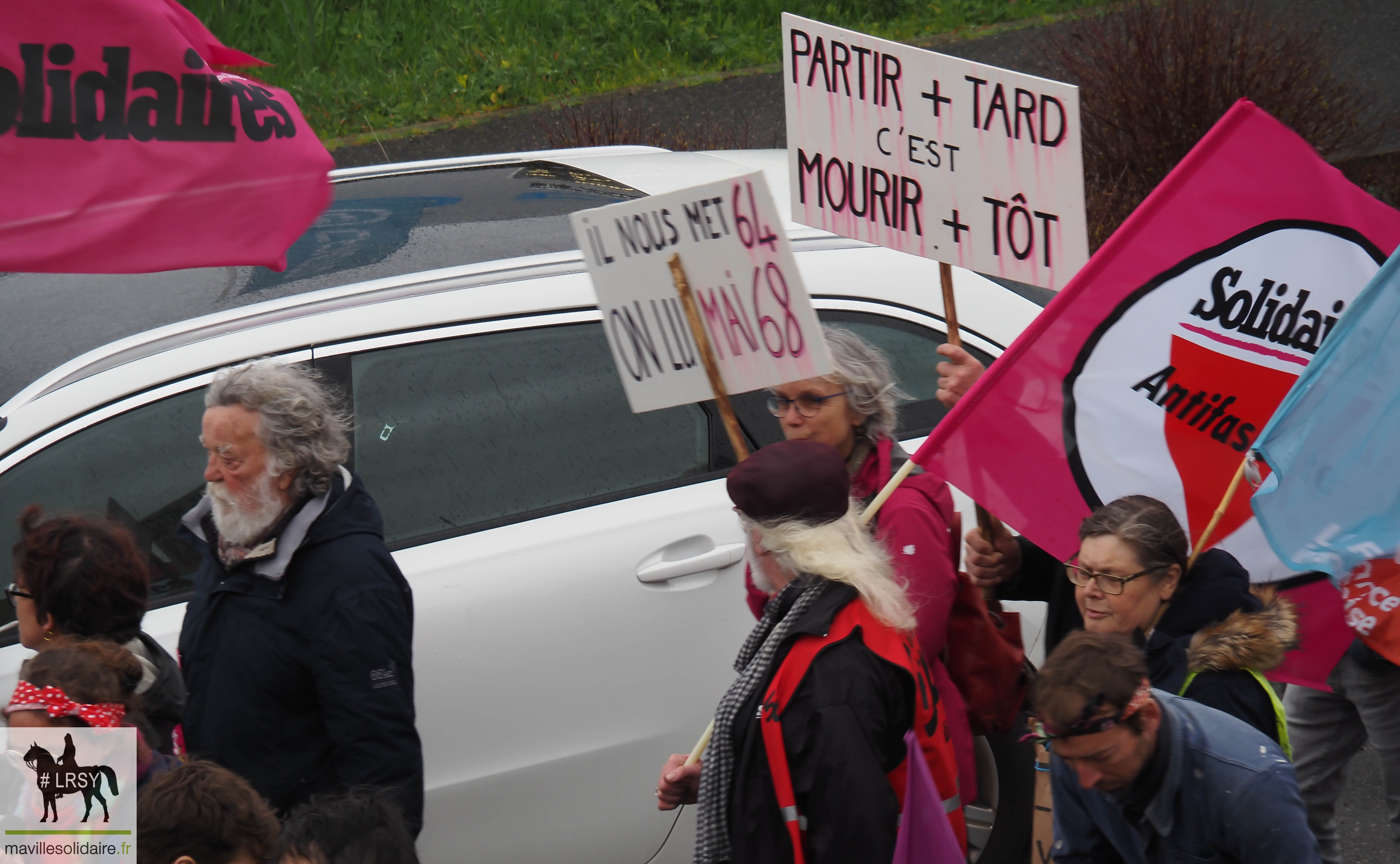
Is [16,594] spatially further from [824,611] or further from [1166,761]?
[1166,761]

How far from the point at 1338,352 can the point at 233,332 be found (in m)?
2.39

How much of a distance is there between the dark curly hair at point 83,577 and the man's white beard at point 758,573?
119 centimetres

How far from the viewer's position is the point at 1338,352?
9.07ft

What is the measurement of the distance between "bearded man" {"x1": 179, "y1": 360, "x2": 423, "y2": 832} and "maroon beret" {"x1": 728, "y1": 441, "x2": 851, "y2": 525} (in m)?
0.80

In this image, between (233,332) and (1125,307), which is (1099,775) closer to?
(1125,307)

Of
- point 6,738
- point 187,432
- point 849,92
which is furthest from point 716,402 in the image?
point 6,738

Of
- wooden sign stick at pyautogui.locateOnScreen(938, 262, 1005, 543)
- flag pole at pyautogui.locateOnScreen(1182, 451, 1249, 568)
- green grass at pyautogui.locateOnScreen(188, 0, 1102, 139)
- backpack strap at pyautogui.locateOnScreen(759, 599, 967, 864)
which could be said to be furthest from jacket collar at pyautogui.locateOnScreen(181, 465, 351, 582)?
green grass at pyautogui.locateOnScreen(188, 0, 1102, 139)

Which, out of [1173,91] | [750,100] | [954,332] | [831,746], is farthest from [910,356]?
[750,100]

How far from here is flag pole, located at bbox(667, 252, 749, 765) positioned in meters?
2.86

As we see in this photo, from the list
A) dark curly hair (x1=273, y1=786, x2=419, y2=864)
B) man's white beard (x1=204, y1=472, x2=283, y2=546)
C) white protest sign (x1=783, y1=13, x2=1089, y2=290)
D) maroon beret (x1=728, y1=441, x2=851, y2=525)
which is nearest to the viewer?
dark curly hair (x1=273, y1=786, x2=419, y2=864)

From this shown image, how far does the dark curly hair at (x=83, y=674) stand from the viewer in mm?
2383

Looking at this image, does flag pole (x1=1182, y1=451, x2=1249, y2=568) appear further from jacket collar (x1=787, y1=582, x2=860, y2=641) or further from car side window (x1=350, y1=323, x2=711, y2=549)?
car side window (x1=350, y1=323, x2=711, y2=549)

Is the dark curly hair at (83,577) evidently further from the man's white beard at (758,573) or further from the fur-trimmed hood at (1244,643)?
the fur-trimmed hood at (1244,643)

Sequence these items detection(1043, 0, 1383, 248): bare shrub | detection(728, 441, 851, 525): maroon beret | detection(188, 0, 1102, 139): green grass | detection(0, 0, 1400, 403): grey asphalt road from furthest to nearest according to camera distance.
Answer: detection(188, 0, 1102, 139): green grass
detection(0, 0, 1400, 403): grey asphalt road
detection(1043, 0, 1383, 248): bare shrub
detection(728, 441, 851, 525): maroon beret
